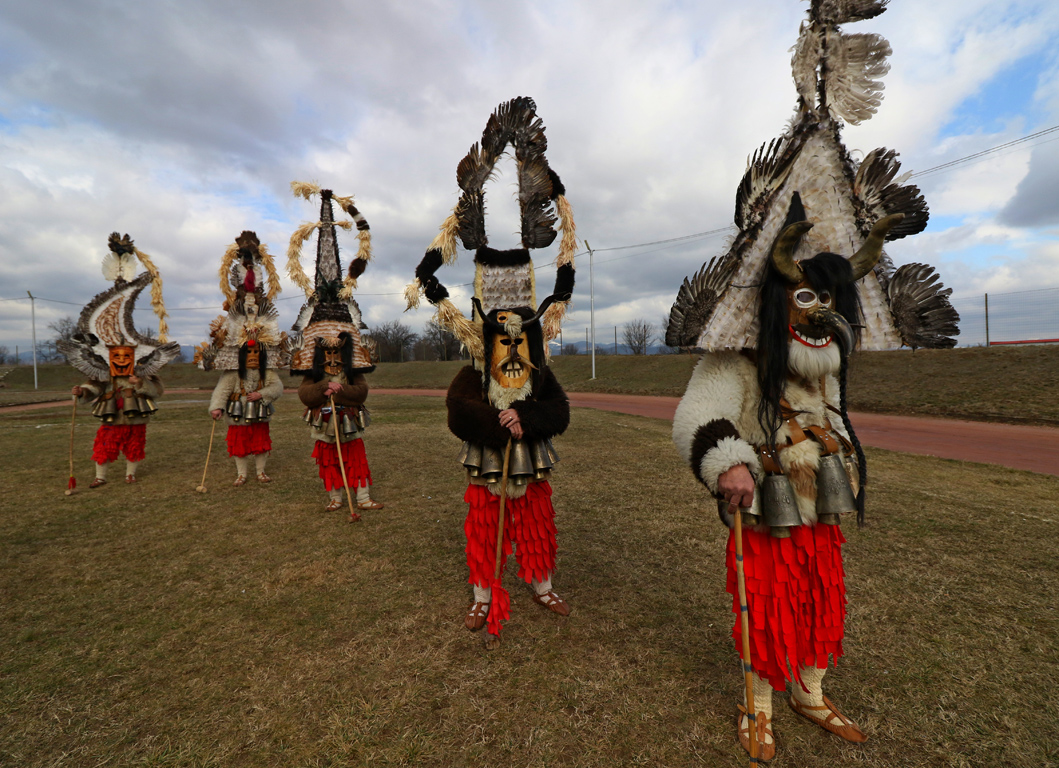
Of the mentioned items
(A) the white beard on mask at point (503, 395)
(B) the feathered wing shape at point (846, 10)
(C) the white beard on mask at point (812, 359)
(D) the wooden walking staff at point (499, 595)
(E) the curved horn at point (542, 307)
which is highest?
(B) the feathered wing shape at point (846, 10)

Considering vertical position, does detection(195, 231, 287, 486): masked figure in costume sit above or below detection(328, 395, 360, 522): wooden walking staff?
above

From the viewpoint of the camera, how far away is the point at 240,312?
668 cm

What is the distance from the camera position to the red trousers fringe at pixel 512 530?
325 centimetres

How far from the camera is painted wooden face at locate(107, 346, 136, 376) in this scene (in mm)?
6551

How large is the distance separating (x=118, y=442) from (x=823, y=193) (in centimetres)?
875

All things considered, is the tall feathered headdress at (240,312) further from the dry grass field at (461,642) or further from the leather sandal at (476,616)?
the leather sandal at (476,616)

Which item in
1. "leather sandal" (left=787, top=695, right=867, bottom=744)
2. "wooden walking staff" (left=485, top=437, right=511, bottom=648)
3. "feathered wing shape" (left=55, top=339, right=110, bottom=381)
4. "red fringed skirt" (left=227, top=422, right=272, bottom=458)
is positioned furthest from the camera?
"red fringed skirt" (left=227, top=422, right=272, bottom=458)

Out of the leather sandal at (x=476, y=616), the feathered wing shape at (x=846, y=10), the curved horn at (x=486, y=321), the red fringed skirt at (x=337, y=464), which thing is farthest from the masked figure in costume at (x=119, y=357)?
the feathered wing shape at (x=846, y=10)

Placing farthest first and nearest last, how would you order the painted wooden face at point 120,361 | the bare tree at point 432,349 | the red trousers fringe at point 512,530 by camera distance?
the bare tree at point 432,349, the painted wooden face at point 120,361, the red trousers fringe at point 512,530

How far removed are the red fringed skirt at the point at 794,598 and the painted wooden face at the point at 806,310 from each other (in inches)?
33.6

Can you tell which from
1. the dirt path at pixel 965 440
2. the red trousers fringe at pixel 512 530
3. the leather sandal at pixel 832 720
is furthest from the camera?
the dirt path at pixel 965 440

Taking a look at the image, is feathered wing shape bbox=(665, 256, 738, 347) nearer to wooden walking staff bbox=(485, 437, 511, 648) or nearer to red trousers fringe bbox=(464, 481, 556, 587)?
wooden walking staff bbox=(485, 437, 511, 648)

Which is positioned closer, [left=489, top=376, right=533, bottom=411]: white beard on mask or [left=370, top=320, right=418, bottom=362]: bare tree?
[left=489, top=376, right=533, bottom=411]: white beard on mask

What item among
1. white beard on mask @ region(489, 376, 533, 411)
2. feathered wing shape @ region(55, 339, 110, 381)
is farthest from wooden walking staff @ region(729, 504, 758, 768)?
feathered wing shape @ region(55, 339, 110, 381)
